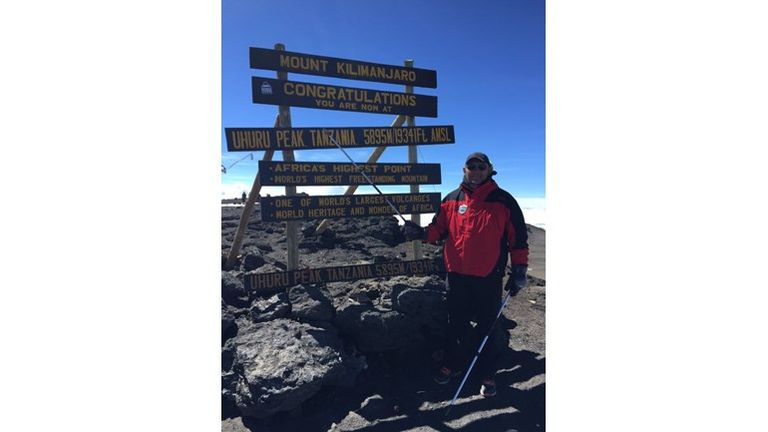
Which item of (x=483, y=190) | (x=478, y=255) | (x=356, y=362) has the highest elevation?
(x=483, y=190)

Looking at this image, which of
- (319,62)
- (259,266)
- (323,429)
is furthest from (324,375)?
(319,62)

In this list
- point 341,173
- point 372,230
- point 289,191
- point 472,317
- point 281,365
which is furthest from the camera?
point 372,230

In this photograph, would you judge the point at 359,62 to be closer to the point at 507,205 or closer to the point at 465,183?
the point at 465,183

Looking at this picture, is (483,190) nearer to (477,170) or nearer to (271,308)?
(477,170)

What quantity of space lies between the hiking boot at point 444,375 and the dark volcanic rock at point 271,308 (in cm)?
184

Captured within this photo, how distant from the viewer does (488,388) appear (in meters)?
3.71

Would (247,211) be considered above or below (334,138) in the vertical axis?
below

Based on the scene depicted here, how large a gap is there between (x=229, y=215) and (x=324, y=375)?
35.3ft

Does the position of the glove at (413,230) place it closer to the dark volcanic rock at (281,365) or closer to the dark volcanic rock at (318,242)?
the dark volcanic rock at (281,365)

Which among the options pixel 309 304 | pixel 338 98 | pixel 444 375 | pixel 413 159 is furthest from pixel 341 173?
pixel 444 375

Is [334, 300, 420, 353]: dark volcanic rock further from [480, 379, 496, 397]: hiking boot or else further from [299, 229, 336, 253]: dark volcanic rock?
[299, 229, 336, 253]: dark volcanic rock

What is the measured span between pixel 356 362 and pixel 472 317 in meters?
1.37

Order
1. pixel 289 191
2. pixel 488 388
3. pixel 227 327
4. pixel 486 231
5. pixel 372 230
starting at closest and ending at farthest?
pixel 486 231, pixel 488 388, pixel 227 327, pixel 289 191, pixel 372 230

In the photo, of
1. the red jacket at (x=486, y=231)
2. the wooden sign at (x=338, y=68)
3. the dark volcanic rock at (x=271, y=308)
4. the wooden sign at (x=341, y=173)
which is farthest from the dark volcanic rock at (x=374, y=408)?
the wooden sign at (x=338, y=68)
